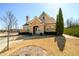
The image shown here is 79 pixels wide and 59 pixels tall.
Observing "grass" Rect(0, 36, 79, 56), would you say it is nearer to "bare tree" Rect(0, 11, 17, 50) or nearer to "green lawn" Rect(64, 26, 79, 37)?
"green lawn" Rect(64, 26, 79, 37)

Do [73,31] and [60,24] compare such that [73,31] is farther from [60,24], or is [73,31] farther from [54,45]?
[54,45]

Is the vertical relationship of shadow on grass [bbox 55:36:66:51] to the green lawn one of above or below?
below

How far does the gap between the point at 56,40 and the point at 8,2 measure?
90 cm

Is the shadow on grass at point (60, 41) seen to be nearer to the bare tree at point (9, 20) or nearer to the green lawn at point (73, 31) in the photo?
the green lawn at point (73, 31)

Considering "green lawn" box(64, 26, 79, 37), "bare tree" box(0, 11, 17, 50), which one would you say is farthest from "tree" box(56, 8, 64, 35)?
"bare tree" box(0, 11, 17, 50)

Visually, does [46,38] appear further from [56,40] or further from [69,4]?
[69,4]

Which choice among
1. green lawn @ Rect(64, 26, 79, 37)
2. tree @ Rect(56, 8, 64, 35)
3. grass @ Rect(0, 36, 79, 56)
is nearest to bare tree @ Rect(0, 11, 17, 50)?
grass @ Rect(0, 36, 79, 56)

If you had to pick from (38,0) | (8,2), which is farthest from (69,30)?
(8,2)

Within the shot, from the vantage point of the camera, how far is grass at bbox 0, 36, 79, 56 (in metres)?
Answer: 5.66

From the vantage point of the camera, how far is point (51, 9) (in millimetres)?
5668

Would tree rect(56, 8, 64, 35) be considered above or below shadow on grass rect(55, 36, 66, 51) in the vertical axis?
above

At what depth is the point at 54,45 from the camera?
5.70m

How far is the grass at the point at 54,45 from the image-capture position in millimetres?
5664

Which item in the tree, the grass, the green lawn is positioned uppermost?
the tree
